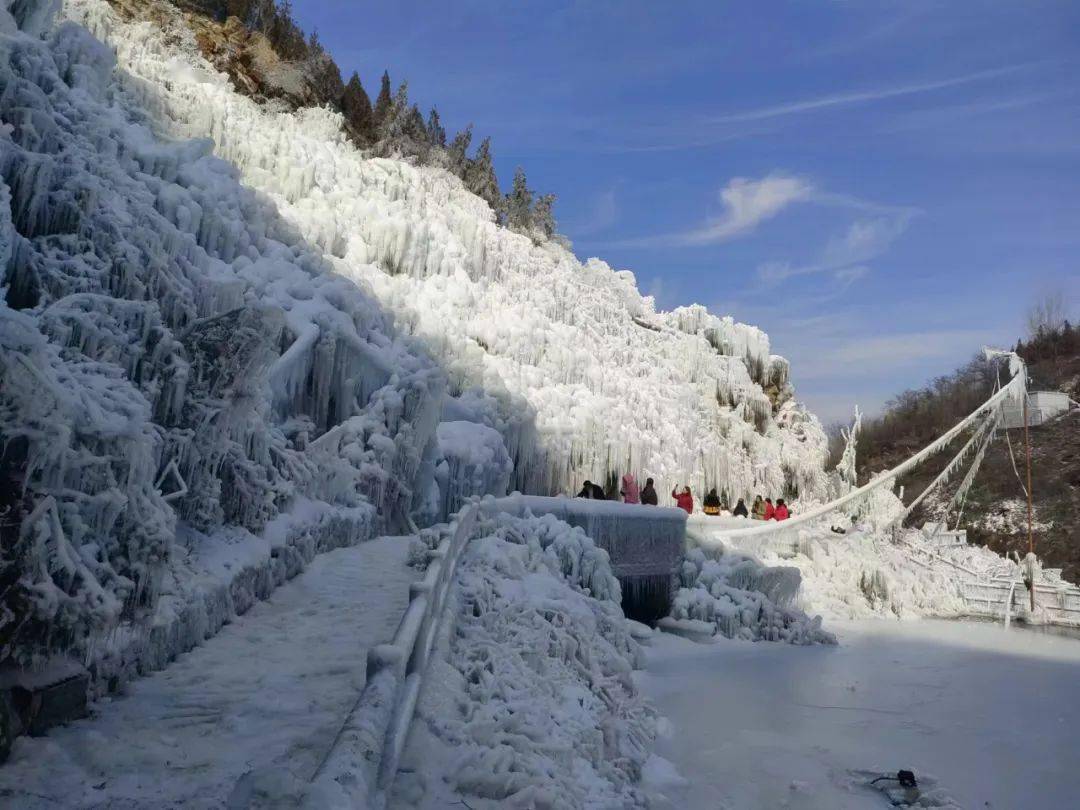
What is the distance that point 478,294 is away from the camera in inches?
830

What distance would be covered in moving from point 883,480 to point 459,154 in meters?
18.0

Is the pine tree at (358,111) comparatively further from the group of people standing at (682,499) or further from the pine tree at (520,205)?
the group of people standing at (682,499)

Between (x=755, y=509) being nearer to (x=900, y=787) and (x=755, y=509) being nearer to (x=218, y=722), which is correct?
(x=900, y=787)

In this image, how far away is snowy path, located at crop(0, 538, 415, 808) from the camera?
4129mm

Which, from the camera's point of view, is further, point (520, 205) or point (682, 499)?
point (520, 205)

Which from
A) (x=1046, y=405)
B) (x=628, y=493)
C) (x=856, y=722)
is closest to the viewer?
(x=856, y=722)

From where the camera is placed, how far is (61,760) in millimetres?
4352

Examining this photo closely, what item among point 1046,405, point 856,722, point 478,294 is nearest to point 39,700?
point 856,722

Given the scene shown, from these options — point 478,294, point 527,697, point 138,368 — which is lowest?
point 527,697

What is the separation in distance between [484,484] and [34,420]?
12.5m

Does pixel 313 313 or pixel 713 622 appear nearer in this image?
pixel 313 313

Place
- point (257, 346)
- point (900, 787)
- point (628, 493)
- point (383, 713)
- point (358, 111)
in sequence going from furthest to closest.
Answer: point (358, 111), point (628, 493), point (900, 787), point (257, 346), point (383, 713)

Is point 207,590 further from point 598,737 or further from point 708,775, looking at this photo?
point 708,775

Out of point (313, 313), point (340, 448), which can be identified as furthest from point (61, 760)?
point (313, 313)
